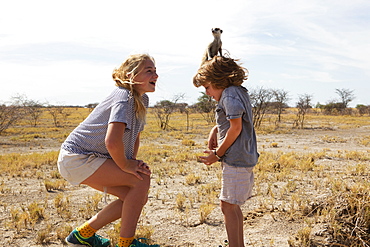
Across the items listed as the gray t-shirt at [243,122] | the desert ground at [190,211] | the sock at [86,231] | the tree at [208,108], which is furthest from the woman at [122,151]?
the tree at [208,108]

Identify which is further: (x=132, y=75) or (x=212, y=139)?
(x=212, y=139)

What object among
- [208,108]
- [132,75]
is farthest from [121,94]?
[208,108]

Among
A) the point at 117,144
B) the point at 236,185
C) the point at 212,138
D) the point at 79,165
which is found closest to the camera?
→ the point at 117,144

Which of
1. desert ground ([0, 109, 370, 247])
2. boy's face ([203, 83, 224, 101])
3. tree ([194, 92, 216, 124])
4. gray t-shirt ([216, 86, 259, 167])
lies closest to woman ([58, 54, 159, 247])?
boy's face ([203, 83, 224, 101])

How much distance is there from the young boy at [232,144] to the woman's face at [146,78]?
15.6 inches

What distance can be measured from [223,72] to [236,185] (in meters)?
0.85

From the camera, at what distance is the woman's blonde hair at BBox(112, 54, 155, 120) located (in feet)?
7.82

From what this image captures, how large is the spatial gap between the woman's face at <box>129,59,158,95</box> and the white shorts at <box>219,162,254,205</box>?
2.78ft

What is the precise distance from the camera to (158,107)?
27547 millimetres

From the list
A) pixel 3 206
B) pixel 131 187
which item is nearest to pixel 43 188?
pixel 3 206

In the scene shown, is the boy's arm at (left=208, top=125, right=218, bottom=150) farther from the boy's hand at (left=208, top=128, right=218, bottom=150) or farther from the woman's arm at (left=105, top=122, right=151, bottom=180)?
the woman's arm at (left=105, top=122, right=151, bottom=180)

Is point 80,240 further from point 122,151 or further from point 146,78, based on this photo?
point 146,78

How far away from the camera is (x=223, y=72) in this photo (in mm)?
2447

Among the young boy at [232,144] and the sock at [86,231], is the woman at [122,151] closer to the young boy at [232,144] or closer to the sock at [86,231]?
the sock at [86,231]
